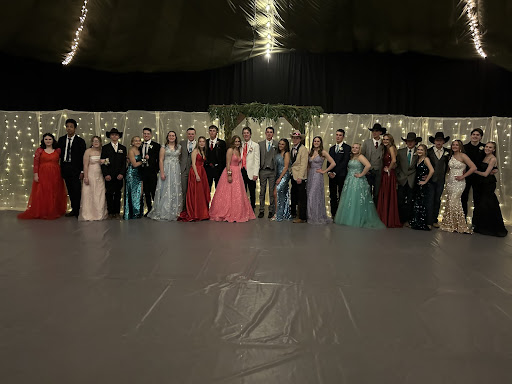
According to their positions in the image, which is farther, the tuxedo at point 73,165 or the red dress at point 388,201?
the tuxedo at point 73,165

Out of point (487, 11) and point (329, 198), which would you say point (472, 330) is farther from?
point (487, 11)

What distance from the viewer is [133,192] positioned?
6.04m

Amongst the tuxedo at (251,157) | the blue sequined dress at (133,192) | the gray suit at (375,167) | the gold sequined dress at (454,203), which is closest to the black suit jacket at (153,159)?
the blue sequined dress at (133,192)

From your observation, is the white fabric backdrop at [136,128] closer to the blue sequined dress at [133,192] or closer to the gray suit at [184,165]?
the gray suit at [184,165]

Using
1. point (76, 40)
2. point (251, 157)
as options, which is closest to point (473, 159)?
point (251, 157)

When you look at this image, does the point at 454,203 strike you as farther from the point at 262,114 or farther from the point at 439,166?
the point at 262,114

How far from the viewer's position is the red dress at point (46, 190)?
19.5 feet

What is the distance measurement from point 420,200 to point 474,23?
13.3 ft

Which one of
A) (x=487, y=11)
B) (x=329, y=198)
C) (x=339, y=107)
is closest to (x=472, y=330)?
(x=329, y=198)

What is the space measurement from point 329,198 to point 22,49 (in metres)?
7.52

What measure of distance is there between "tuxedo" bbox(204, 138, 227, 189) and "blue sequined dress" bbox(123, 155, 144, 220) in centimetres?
108

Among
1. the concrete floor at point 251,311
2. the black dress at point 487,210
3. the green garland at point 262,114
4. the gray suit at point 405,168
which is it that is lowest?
the concrete floor at point 251,311

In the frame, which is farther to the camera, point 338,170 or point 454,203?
point 338,170

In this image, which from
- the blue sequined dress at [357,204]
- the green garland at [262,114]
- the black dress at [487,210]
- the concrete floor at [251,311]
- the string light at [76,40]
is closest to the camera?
the concrete floor at [251,311]
